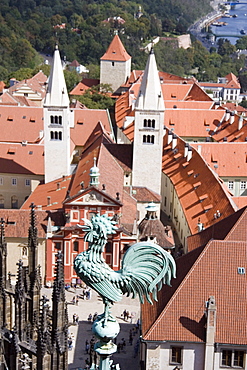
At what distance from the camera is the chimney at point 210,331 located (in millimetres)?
30750

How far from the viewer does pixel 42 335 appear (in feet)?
72.0

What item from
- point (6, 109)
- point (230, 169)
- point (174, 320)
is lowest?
point (174, 320)

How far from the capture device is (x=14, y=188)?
218 ft

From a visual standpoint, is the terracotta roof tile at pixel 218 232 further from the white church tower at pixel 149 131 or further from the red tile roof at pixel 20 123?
the red tile roof at pixel 20 123

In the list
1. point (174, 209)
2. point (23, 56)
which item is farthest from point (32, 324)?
point (23, 56)

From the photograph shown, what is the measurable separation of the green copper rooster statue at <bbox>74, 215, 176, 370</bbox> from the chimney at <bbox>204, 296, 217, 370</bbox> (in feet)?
73.2

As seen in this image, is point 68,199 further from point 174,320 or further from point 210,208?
point 174,320

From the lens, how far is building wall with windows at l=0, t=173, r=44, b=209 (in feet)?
217

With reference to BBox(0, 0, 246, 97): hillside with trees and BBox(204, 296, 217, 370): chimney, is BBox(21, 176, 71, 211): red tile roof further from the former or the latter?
BBox(0, 0, 246, 97): hillside with trees

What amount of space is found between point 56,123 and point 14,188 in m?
11.7

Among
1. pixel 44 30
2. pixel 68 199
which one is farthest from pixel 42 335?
pixel 44 30

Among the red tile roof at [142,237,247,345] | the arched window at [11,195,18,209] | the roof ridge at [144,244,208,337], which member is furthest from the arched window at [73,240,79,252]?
the roof ridge at [144,244,208,337]

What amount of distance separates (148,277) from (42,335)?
13.7 meters

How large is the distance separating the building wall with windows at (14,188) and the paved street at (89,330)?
1744cm
